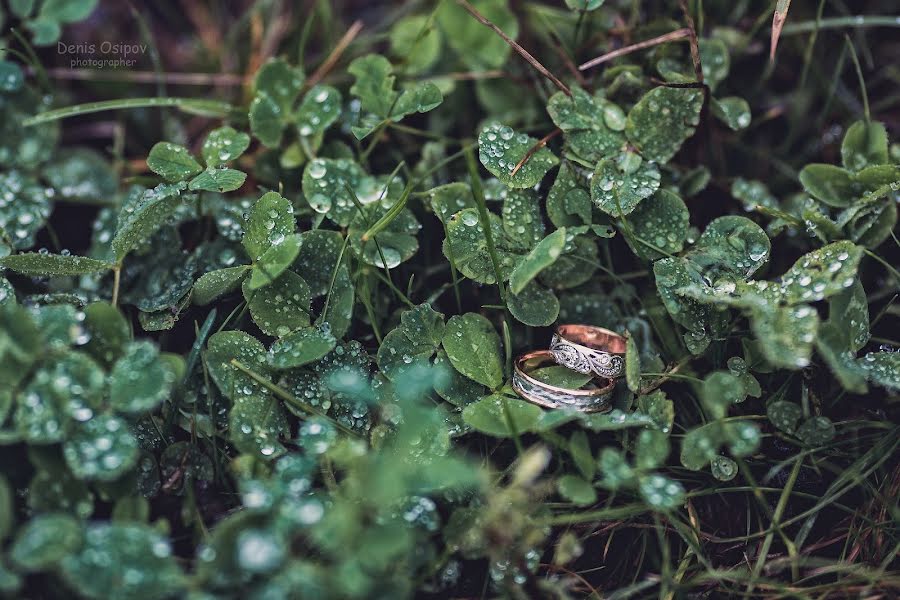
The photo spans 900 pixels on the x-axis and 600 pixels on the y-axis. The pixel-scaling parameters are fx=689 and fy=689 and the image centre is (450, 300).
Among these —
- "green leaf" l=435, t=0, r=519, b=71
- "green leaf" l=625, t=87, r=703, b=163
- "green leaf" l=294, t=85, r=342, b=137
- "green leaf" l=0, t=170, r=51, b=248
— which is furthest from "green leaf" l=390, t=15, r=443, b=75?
"green leaf" l=0, t=170, r=51, b=248

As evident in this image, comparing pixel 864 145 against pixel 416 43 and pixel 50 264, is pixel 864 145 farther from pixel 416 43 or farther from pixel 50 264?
pixel 50 264

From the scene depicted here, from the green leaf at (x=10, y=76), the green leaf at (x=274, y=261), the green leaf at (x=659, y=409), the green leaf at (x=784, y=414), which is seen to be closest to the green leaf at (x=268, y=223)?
the green leaf at (x=274, y=261)

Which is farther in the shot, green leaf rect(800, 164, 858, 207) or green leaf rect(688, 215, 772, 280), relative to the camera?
green leaf rect(800, 164, 858, 207)

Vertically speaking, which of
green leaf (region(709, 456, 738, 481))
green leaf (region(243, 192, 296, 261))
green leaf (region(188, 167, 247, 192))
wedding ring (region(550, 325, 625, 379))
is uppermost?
green leaf (region(188, 167, 247, 192))

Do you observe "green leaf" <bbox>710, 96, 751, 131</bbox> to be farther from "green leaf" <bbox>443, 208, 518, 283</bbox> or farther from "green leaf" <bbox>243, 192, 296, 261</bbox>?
"green leaf" <bbox>243, 192, 296, 261</bbox>

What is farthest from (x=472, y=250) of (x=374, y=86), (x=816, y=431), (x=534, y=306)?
(x=816, y=431)

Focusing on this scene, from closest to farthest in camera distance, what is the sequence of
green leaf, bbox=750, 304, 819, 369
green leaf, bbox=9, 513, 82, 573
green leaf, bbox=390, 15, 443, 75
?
green leaf, bbox=9, 513, 82, 573, green leaf, bbox=750, 304, 819, 369, green leaf, bbox=390, 15, 443, 75

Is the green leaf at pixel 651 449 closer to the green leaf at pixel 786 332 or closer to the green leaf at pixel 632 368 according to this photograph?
the green leaf at pixel 632 368
